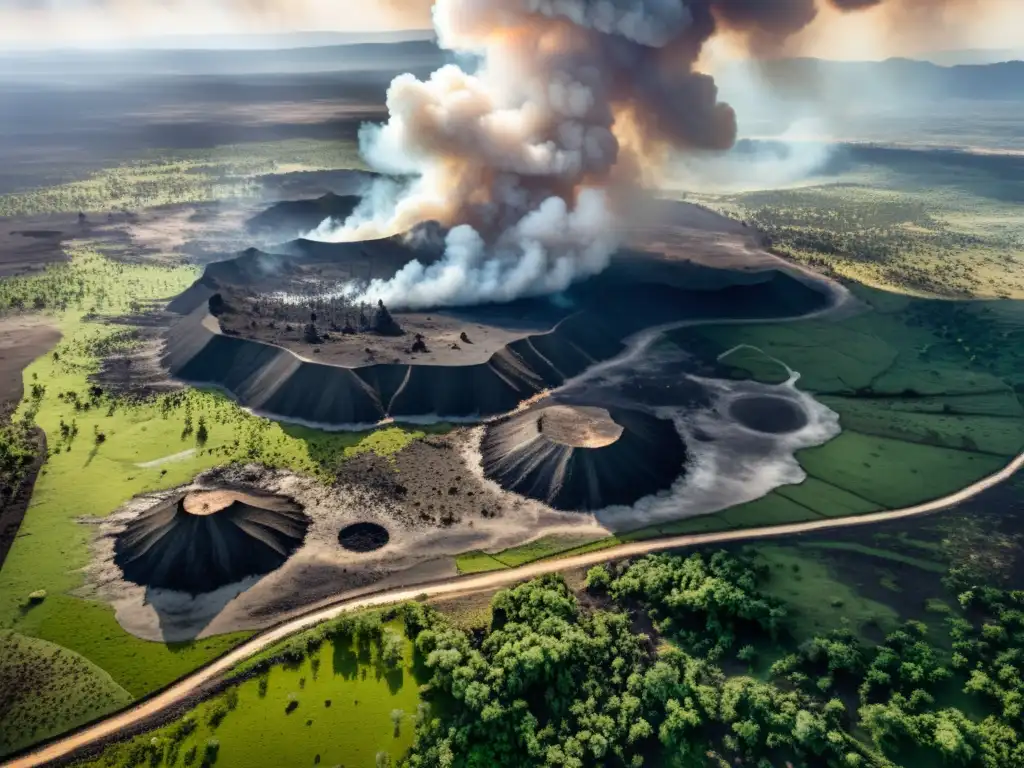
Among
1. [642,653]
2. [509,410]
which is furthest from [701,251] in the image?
[642,653]

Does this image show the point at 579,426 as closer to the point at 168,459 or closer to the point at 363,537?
the point at 363,537

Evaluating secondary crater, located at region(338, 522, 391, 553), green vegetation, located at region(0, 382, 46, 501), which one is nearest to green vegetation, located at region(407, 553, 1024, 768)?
secondary crater, located at region(338, 522, 391, 553)

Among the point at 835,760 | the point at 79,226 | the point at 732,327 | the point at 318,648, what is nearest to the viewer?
the point at 835,760

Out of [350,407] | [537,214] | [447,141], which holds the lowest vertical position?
[350,407]

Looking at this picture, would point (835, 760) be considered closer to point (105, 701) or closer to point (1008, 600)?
point (1008, 600)

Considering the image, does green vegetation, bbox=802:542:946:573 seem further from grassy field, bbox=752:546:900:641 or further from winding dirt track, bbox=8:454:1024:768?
grassy field, bbox=752:546:900:641

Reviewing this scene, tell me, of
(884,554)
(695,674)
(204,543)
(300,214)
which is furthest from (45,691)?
(300,214)

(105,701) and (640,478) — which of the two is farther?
(640,478)
